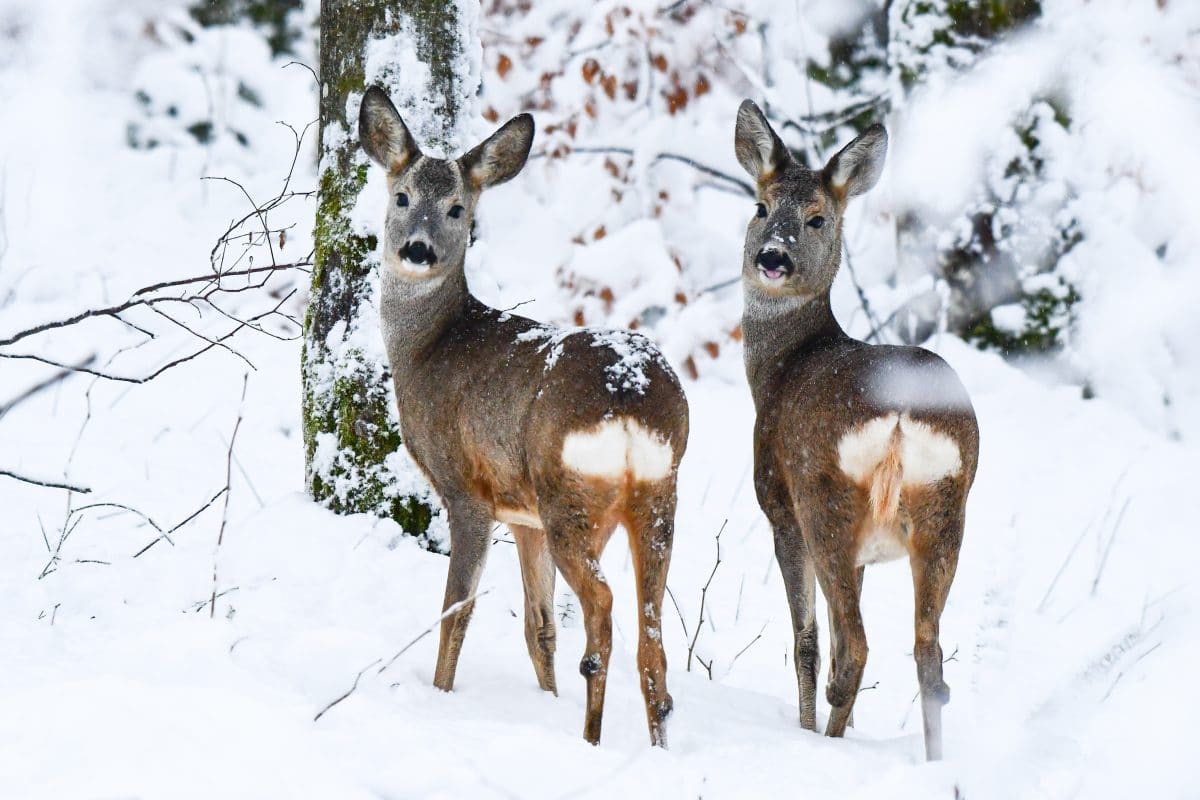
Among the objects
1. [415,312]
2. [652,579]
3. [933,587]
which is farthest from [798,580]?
[415,312]

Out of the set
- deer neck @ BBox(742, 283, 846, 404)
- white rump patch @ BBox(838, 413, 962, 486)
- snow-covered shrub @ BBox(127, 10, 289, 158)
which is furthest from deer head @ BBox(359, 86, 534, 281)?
snow-covered shrub @ BBox(127, 10, 289, 158)

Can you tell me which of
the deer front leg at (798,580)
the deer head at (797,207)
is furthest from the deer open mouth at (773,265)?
the deer front leg at (798,580)

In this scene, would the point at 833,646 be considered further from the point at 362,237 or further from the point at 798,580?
the point at 362,237

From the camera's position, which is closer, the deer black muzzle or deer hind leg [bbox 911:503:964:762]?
deer hind leg [bbox 911:503:964:762]

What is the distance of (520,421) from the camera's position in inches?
160

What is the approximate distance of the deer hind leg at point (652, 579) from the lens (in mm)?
3818

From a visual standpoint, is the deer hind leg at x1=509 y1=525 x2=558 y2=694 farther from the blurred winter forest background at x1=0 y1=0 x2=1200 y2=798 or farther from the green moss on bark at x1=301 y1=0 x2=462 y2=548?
the green moss on bark at x1=301 y1=0 x2=462 y2=548

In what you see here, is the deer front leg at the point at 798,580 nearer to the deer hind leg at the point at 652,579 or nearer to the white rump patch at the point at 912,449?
the white rump patch at the point at 912,449

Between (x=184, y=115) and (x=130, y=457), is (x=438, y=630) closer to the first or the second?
(x=130, y=457)

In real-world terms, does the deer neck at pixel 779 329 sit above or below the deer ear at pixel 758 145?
below

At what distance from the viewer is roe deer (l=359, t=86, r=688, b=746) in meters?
3.82

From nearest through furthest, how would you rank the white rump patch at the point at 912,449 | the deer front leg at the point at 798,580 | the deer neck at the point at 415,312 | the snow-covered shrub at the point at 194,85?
the white rump patch at the point at 912,449
the deer front leg at the point at 798,580
the deer neck at the point at 415,312
the snow-covered shrub at the point at 194,85

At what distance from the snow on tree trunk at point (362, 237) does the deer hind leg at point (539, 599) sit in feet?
2.23

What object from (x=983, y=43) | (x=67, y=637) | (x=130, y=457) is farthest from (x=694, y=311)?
(x=67, y=637)
